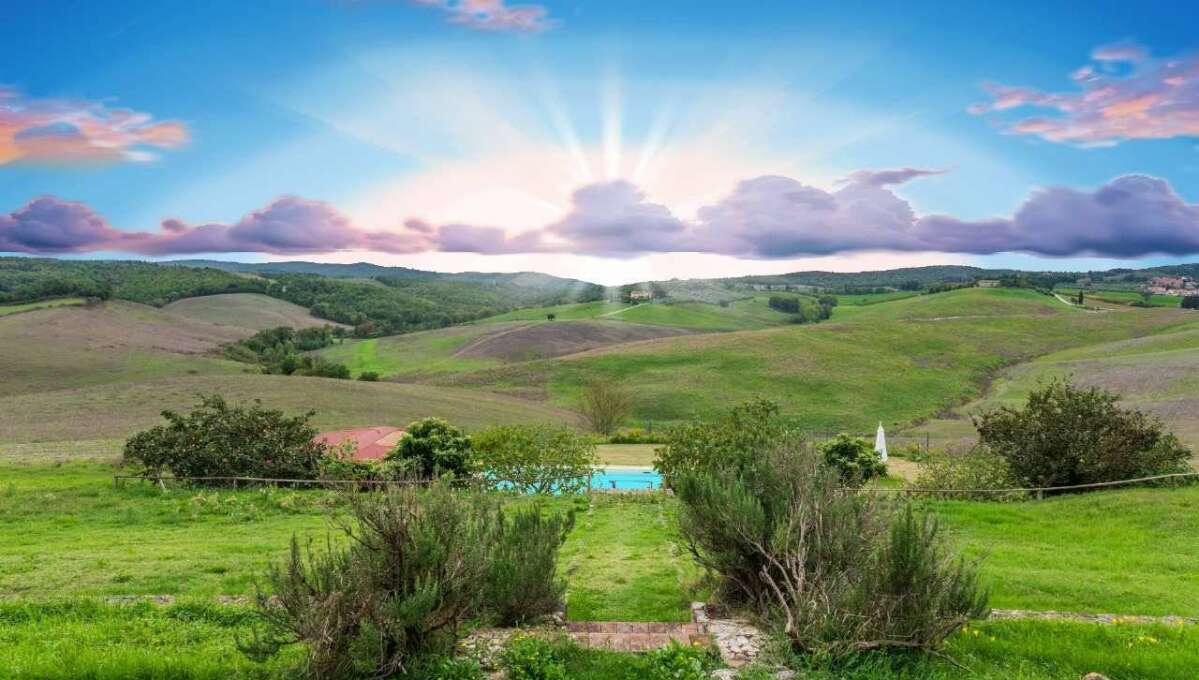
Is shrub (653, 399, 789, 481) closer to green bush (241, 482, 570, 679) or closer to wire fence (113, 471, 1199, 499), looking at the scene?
wire fence (113, 471, 1199, 499)

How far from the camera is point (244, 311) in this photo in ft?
466

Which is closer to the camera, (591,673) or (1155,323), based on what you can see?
(591,673)

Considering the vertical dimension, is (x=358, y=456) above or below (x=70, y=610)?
below

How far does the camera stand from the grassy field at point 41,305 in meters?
101

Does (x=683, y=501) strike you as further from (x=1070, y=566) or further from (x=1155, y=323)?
(x=1155, y=323)

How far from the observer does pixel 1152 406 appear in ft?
160

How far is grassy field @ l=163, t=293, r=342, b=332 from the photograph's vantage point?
440 ft

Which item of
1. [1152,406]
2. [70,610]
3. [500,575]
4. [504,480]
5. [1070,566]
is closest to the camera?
[500,575]

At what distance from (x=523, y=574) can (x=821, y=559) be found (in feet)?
11.4

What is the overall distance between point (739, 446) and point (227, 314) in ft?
444

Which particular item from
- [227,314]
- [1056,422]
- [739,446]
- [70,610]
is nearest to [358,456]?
[739,446]

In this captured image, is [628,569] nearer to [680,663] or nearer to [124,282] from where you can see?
[680,663]

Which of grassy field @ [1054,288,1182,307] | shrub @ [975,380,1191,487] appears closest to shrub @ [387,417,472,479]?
shrub @ [975,380,1191,487]

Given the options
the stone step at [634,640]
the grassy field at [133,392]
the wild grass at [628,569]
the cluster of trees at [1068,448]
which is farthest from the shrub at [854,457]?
the grassy field at [133,392]
